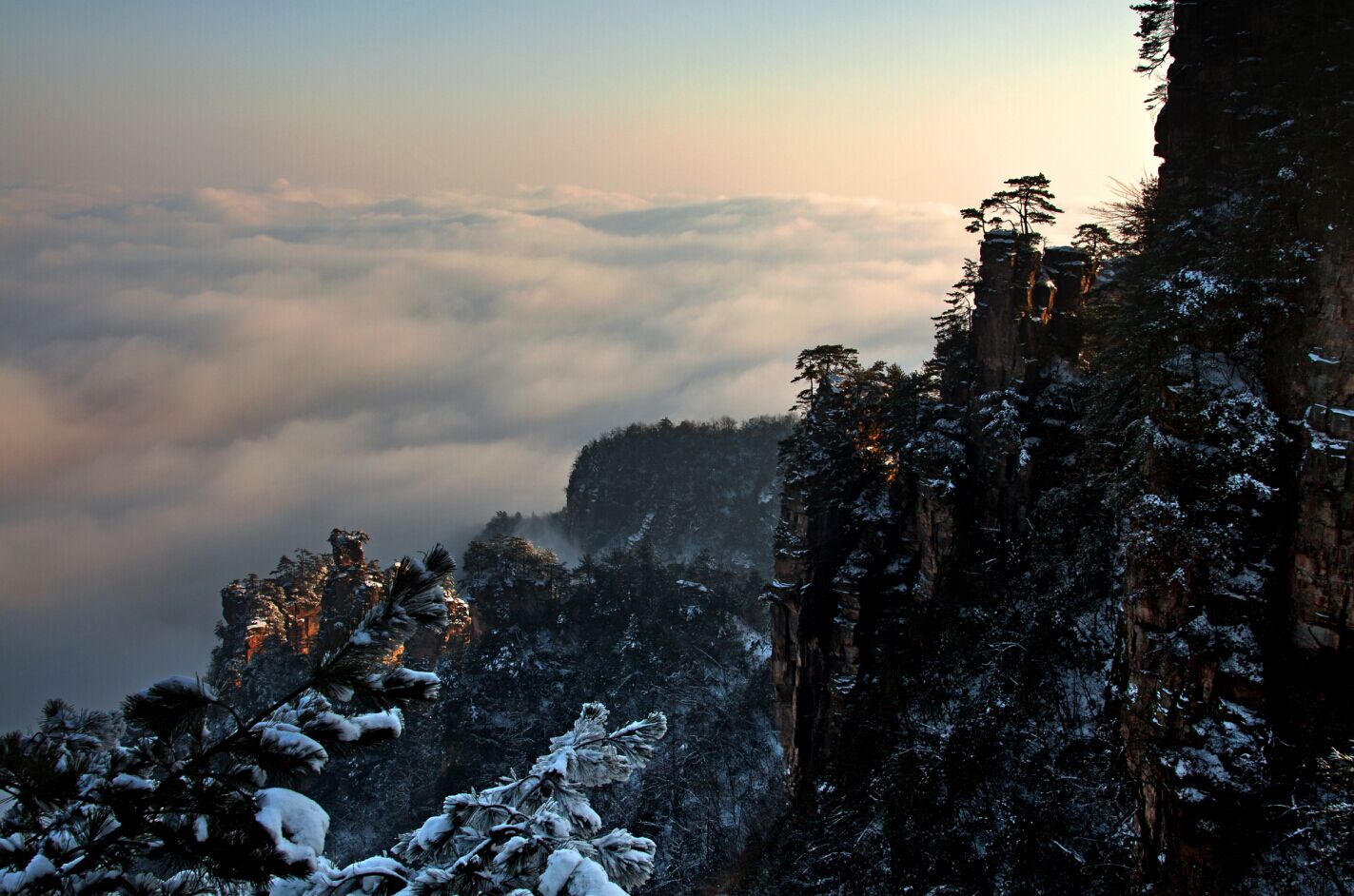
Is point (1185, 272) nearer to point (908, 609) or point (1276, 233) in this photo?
point (1276, 233)

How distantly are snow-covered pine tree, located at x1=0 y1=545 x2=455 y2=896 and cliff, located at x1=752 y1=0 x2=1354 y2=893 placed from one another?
60.5 ft

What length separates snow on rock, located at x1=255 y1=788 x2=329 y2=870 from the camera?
626cm

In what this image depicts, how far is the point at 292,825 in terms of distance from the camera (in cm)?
638

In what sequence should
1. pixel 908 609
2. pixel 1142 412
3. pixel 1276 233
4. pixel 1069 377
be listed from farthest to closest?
pixel 908 609 < pixel 1069 377 < pixel 1142 412 < pixel 1276 233

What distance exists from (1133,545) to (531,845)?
1728 centimetres

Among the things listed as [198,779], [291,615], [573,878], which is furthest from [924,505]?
[291,615]

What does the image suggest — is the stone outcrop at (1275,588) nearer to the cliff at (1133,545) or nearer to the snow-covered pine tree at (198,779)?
the cliff at (1133,545)

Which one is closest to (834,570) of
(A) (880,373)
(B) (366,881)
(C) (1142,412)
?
(A) (880,373)

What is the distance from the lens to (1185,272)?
2084 centimetres

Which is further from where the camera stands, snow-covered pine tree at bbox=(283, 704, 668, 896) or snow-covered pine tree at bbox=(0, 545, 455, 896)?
snow-covered pine tree at bbox=(283, 704, 668, 896)

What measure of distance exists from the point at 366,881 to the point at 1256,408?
65.9 ft

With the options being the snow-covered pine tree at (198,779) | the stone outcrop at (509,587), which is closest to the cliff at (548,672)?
the stone outcrop at (509,587)

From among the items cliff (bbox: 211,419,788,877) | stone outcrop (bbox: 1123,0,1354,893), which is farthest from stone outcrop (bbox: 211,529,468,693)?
stone outcrop (bbox: 1123,0,1354,893)

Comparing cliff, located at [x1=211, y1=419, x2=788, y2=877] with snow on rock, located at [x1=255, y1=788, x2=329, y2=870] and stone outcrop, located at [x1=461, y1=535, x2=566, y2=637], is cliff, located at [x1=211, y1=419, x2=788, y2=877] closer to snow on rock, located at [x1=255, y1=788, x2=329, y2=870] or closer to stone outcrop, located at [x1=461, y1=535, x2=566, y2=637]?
stone outcrop, located at [x1=461, y1=535, x2=566, y2=637]
